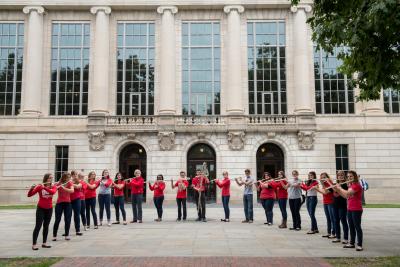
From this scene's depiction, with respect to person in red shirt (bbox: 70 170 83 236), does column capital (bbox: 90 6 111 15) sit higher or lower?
higher

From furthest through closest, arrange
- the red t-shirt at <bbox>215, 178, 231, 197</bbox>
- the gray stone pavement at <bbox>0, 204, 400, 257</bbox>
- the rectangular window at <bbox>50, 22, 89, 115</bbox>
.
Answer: the rectangular window at <bbox>50, 22, 89, 115</bbox>, the red t-shirt at <bbox>215, 178, 231, 197</bbox>, the gray stone pavement at <bbox>0, 204, 400, 257</bbox>

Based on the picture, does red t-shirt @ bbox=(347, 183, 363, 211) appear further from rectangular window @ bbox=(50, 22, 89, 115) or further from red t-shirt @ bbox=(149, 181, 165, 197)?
rectangular window @ bbox=(50, 22, 89, 115)

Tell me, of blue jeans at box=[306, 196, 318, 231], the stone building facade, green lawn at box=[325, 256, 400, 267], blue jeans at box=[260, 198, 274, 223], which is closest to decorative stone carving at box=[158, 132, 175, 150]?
the stone building facade

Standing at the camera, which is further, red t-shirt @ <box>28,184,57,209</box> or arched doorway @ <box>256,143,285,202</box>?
arched doorway @ <box>256,143,285,202</box>

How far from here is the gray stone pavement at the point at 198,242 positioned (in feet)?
33.9

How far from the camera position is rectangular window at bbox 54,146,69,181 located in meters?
31.6

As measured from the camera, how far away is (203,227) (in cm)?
1561

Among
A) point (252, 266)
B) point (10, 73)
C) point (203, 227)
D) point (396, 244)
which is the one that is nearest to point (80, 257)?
point (252, 266)

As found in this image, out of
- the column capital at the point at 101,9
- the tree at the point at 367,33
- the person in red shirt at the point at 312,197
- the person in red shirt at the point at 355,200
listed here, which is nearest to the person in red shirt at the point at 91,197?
the person in red shirt at the point at 312,197

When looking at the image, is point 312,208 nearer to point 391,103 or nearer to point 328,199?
point 328,199

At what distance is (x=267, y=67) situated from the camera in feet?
108

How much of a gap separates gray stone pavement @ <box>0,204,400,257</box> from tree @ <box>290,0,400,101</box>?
186 inches

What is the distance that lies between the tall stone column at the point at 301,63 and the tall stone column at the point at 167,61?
9.51m

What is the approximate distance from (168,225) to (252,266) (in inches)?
314
